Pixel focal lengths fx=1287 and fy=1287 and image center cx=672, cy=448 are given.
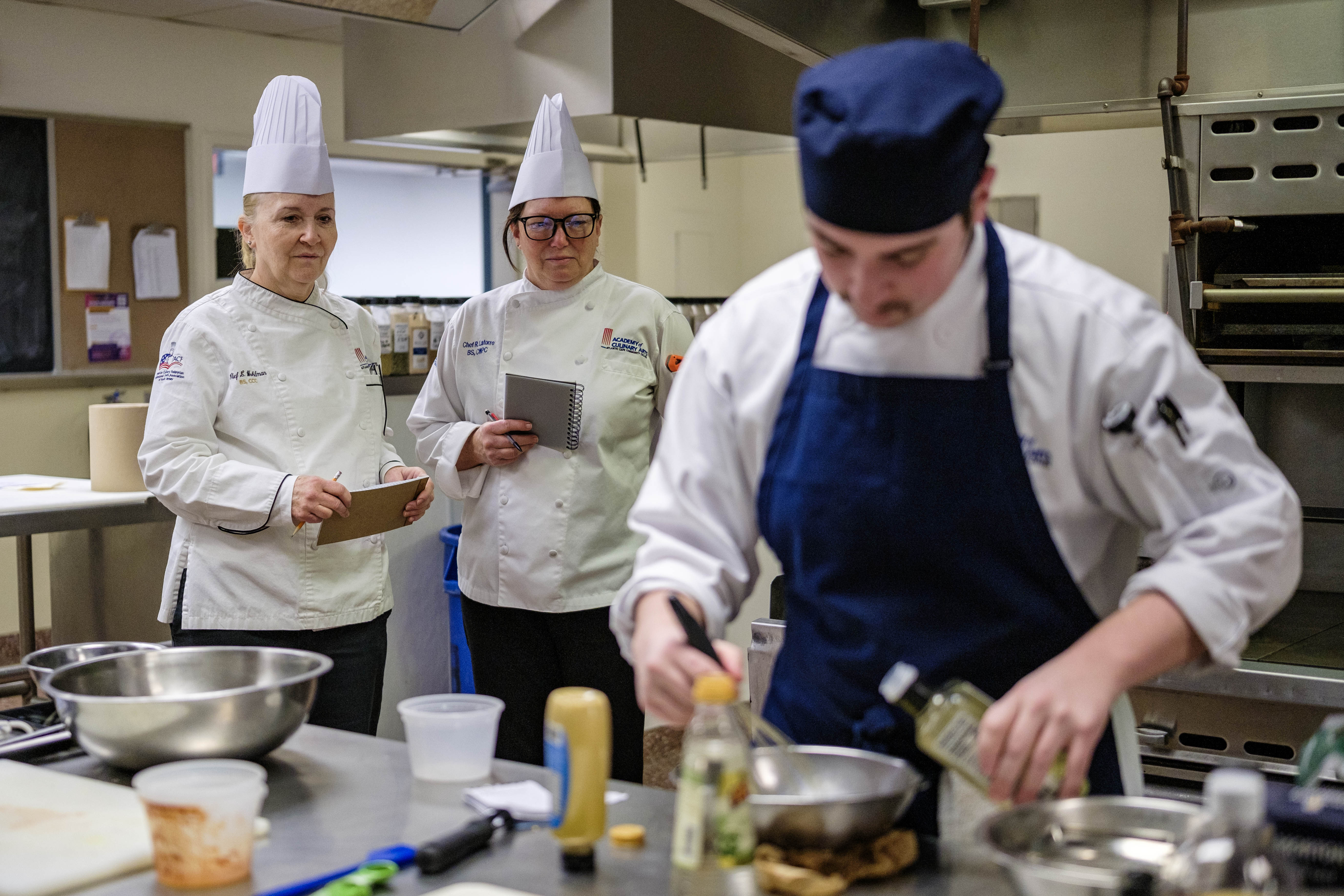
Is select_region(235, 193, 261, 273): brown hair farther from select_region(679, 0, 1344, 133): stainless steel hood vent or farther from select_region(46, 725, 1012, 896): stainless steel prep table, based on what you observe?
select_region(46, 725, 1012, 896): stainless steel prep table

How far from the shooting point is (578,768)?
48.6 inches

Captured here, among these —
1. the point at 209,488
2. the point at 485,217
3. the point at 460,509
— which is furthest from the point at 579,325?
the point at 485,217

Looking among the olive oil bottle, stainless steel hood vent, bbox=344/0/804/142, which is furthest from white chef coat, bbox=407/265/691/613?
the olive oil bottle

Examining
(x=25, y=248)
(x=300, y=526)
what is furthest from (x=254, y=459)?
(x=25, y=248)

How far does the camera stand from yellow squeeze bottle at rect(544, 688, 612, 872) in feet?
4.01

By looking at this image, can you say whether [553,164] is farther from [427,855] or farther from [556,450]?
[427,855]

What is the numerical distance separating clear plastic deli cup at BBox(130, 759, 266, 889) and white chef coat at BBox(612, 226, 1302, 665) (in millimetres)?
416

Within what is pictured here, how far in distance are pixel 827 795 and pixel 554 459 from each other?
1.57 m

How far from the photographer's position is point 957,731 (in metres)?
1.17

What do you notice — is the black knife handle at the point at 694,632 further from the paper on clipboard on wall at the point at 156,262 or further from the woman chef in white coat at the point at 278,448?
the paper on clipboard on wall at the point at 156,262

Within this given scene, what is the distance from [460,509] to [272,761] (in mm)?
2418

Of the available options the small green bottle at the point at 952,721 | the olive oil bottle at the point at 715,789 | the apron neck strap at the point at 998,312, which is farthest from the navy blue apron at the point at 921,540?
the olive oil bottle at the point at 715,789

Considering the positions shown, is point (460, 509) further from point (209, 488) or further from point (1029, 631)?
point (1029, 631)

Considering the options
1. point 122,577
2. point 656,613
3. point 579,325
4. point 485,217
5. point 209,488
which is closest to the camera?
point 656,613
